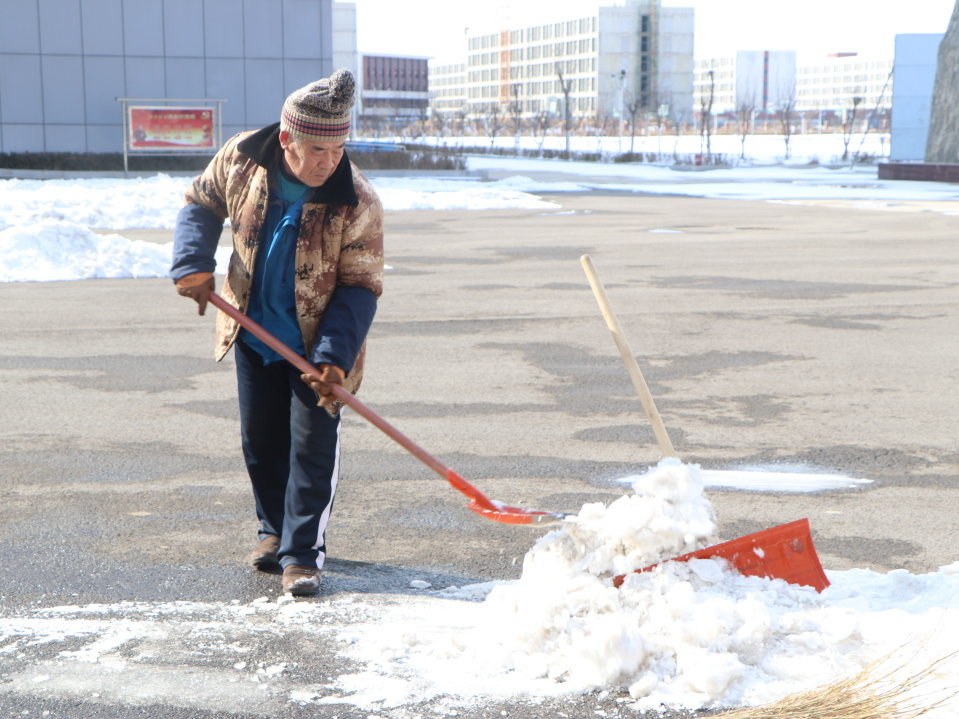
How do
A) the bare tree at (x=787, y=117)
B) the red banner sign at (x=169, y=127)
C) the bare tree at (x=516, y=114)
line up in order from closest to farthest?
the red banner sign at (x=169, y=127), the bare tree at (x=787, y=117), the bare tree at (x=516, y=114)

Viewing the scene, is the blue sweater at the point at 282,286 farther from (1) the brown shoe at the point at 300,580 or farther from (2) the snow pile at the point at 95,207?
(2) the snow pile at the point at 95,207

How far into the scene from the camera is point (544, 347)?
8406 millimetres

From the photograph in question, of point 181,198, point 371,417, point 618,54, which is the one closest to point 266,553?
point 371,417

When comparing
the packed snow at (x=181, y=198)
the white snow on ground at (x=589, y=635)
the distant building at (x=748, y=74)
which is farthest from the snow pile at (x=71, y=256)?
the distant building at (x=748, y=74)

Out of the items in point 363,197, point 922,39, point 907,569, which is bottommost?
point 907,569

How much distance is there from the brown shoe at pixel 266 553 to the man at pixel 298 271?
132 millimetres

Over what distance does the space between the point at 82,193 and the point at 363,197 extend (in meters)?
19.9

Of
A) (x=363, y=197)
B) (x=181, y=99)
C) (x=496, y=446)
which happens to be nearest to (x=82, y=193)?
(x=181, y=99)

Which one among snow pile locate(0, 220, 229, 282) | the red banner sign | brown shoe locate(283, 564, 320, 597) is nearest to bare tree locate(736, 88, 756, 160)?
the red banner sign

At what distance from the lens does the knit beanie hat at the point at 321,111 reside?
351 cm

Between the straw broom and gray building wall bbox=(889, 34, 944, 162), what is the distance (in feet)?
159

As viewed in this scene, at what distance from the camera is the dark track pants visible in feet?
12.7

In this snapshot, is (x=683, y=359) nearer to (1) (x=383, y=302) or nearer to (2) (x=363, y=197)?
(1) (x=383, y=302)

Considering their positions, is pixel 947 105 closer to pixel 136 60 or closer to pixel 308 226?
pixel 136 60
